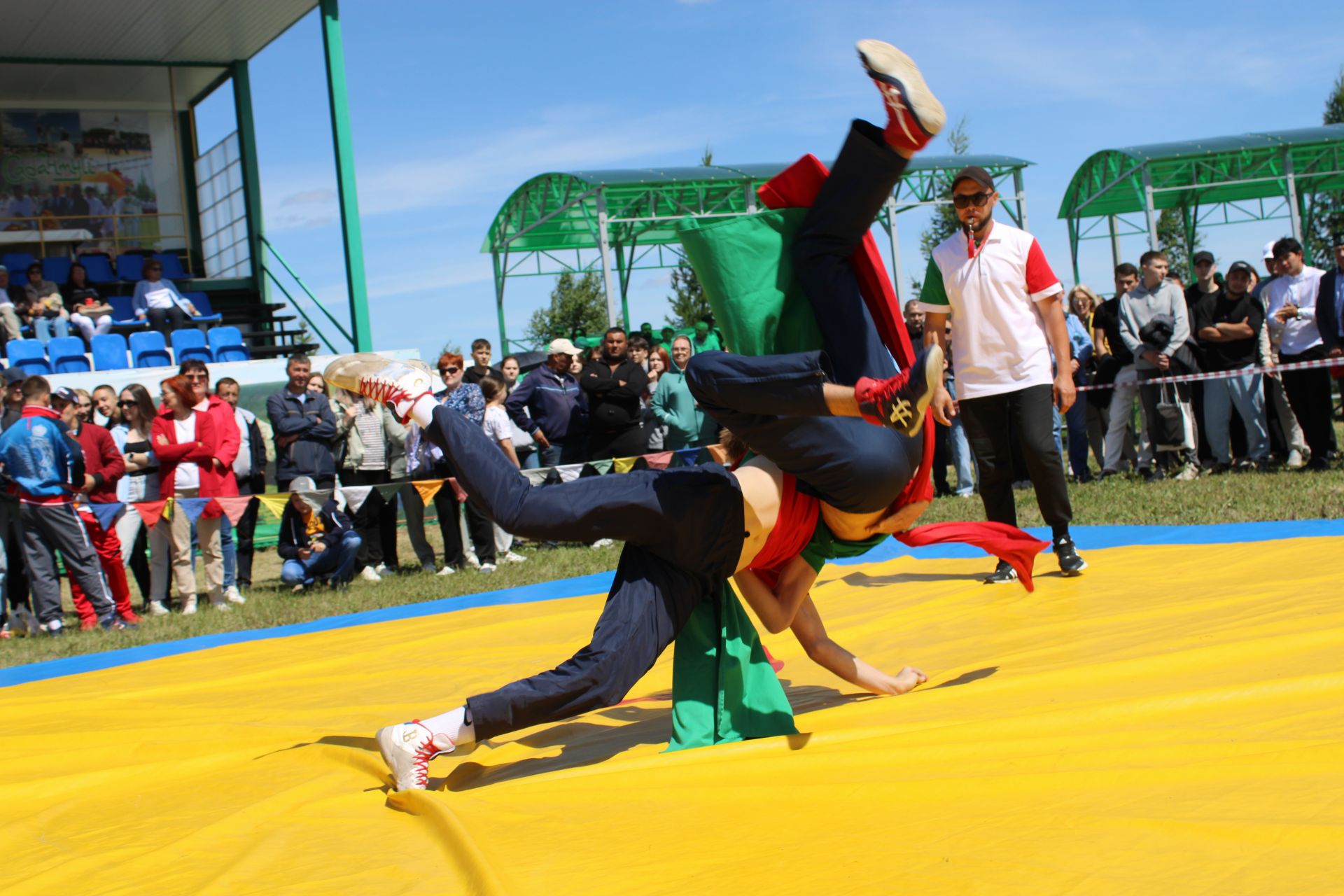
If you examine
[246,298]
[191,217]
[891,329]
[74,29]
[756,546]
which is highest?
[74,29]

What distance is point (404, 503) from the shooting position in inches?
341

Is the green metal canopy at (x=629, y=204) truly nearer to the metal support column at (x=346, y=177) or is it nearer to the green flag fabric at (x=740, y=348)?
the metal support column at (x=346, y=177)

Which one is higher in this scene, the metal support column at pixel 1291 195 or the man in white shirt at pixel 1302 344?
the metal support column at pixel 1291 195

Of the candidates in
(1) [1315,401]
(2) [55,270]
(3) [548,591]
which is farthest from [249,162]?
(1) [1315,401]

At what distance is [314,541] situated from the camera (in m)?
8.27

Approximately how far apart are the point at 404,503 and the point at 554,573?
5.38ft

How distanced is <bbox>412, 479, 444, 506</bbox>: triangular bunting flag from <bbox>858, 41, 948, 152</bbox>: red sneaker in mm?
6233

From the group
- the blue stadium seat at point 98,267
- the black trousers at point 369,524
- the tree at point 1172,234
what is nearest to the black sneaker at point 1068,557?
the black trousers at point 369,524

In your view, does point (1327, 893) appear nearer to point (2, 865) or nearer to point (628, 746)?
point (628, 746)

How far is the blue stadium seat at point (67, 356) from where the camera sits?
1358cm

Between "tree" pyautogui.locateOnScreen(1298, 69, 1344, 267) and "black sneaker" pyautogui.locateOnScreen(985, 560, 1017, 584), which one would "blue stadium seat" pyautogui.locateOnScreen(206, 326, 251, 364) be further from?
"tree" pyautogui.locateOnScreen(1298, 69, 1344, 267)

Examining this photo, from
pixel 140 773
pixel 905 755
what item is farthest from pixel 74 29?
pixel 905 755

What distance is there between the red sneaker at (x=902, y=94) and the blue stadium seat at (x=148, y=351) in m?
13.0

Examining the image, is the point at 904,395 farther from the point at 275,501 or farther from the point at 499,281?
the point at 499,281
